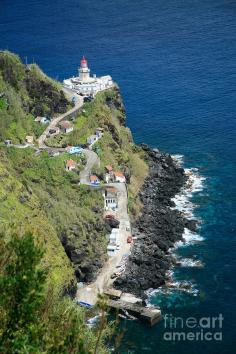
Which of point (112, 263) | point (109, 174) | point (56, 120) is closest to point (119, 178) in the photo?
point (109, 174)

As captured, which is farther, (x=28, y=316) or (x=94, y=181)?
(x=94, y=181)

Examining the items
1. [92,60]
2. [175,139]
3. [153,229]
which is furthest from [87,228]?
[92,60]

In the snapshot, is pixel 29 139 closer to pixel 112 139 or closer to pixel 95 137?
pixel 95 137

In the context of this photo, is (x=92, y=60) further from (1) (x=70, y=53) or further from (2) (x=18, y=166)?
(2) (x=18, y=166)

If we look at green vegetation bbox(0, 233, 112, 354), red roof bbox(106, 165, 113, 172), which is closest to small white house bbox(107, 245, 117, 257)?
red roof bbox(106, 165, 113, 172)

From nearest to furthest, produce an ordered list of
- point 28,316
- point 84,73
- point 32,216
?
point 28,316 → point 32,216 → point 84,73

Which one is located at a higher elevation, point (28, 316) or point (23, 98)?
point (23, 98)

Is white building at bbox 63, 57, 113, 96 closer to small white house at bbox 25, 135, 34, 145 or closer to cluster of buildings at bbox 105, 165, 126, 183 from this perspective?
small white house at bbox 25, 135, 34, 145
